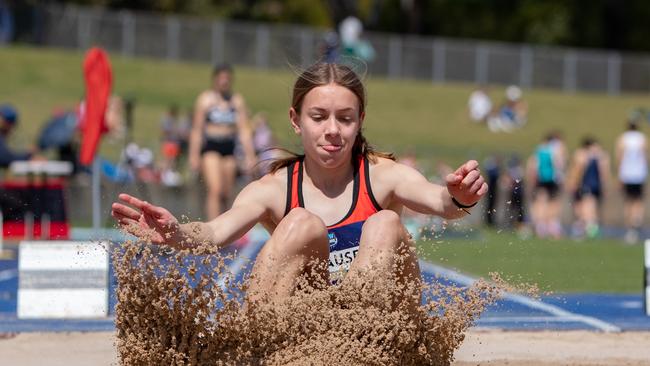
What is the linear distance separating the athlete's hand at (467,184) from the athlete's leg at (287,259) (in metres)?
0.59

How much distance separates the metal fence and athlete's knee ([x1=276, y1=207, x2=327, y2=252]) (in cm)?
3539

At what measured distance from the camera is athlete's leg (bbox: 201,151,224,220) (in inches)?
514

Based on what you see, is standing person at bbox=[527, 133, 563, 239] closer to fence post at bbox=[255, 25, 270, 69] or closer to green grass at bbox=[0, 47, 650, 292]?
green grass at bbox=[0, 47, 650, 292]

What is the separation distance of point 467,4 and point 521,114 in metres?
17.8

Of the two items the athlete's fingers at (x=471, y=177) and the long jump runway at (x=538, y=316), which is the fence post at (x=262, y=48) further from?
the athlete's fingers at (x=471, y=177)

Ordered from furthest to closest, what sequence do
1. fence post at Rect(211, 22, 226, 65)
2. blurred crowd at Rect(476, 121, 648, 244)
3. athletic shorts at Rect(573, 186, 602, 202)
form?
fence post at Rect(211, 22, 226, 65), athletic shorts at Rect(573, 186, 602, 202), blurred crowd at Rect(476, 121, 648, 244)

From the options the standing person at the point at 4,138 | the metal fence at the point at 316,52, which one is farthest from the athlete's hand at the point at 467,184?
the metal fence at the point at 316,52

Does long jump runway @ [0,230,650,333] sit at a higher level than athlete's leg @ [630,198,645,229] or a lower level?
higher

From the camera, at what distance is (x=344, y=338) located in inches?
181

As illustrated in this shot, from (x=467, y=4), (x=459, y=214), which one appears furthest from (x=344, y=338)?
(x=467, y=4)

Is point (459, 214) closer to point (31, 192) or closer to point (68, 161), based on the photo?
point (31, 192)

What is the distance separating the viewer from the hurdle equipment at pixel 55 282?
7.90 metres

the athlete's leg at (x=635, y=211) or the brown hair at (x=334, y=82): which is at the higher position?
the brown hair at (x=334, y=82)

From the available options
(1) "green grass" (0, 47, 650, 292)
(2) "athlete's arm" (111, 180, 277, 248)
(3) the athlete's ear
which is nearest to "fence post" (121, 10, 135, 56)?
(1) "green grass" (0, 47, 650, 292)
